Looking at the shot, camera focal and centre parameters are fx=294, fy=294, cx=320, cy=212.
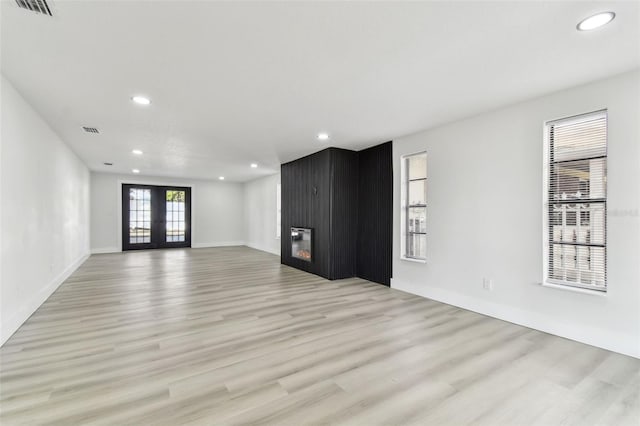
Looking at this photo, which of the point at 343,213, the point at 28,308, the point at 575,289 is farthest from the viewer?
the point at 343,213

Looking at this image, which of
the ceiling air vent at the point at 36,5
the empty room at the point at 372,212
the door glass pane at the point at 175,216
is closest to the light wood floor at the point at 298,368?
the empty room at the point at 372,212

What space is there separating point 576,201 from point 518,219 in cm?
53

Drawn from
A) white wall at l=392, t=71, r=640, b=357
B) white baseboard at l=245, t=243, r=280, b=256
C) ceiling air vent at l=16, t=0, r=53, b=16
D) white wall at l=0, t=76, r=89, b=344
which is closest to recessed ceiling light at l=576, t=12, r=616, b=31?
white wall at l=392, t=71, r=640, b=357

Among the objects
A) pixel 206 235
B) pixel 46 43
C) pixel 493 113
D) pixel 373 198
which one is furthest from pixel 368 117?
pixel 206 235

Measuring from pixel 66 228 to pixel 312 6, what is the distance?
20.0ft

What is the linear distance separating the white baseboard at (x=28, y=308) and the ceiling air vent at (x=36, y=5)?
2679 mm

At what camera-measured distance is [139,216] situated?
9.70 m

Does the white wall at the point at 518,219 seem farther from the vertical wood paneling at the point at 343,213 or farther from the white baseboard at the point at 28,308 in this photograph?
the white baseboard at the point at 28,308

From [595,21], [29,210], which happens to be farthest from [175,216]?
[595,21]

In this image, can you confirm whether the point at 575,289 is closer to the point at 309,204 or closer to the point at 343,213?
the point at 343,213

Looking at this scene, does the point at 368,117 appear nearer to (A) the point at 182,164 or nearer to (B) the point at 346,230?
(B) the point at 346,230

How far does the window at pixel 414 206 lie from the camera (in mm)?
4555

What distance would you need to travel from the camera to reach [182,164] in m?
7.39

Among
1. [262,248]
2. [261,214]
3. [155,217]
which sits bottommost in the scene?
[262,248]
